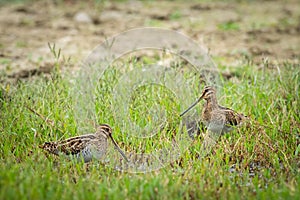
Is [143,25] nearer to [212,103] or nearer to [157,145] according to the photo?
[212,103]

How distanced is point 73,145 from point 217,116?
155cm

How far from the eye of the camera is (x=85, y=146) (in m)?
5.40

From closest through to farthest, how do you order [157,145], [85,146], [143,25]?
[85,146]
[157,145]
[143,25]

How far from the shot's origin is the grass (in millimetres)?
4715

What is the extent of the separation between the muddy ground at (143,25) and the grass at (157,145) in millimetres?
1589

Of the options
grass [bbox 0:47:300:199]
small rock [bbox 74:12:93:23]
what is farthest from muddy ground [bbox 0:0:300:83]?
grass [bbox 0:47:300:199]

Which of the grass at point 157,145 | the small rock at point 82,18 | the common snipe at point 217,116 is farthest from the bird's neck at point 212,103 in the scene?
the small rock at point 82,18

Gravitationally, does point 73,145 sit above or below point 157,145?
above

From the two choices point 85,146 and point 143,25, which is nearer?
point 85,146

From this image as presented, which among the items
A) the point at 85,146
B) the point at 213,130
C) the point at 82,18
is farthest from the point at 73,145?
the point at 82,18

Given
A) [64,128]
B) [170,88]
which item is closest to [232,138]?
[170,88]

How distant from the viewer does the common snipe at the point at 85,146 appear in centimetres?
540

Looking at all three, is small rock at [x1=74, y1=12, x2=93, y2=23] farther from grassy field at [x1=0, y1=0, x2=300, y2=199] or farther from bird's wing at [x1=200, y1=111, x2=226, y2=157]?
bird's wing at [x1=200, y1=111, x2=226, y2=157]

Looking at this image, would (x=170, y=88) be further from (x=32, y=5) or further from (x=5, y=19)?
(x=32, y=5)
